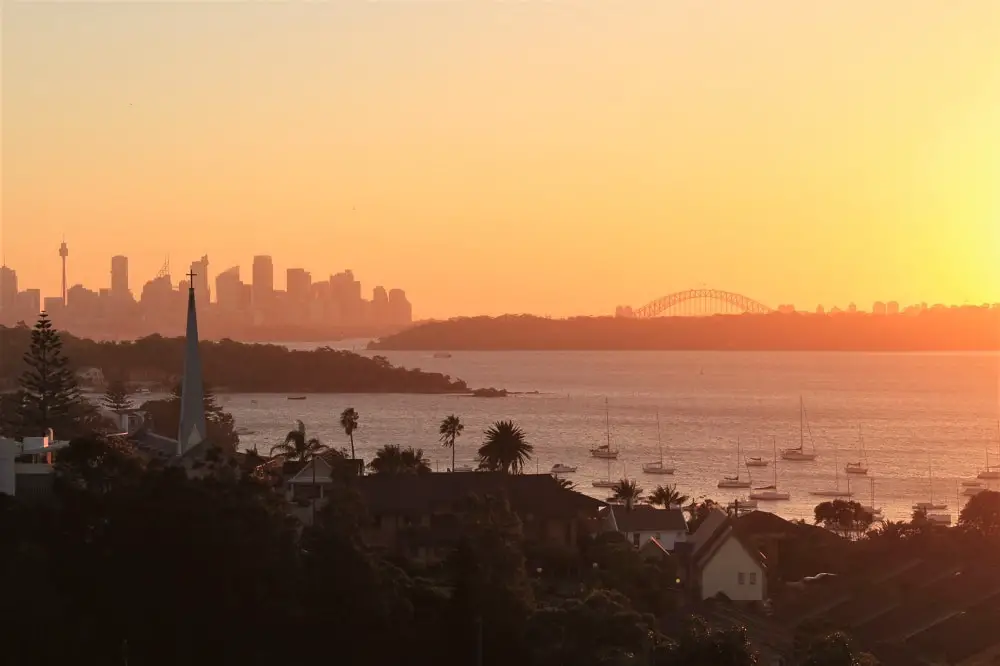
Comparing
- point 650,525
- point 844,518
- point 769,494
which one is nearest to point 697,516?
point 844,518

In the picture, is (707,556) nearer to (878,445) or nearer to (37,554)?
(37,554)

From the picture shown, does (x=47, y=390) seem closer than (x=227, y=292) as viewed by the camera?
Yes

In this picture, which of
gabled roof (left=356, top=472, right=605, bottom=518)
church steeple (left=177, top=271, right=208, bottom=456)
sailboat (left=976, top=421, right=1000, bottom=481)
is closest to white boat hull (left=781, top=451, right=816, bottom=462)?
sailboat (left=976, top=421, right=1000, bottom=481)

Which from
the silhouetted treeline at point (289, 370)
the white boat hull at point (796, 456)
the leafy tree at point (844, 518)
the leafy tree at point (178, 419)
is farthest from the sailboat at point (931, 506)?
the silhouetted treeline at point (289, 370)

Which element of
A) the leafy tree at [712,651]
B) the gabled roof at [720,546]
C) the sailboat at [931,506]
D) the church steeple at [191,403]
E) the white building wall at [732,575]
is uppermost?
the church steeple at [191,403]

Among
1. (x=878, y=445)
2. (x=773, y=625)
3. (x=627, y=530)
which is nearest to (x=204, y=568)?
(x=773, y=625)

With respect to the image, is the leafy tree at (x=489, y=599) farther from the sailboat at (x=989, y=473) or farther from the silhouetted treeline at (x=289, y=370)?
the silhouetted treeline at (x=289, y=370)

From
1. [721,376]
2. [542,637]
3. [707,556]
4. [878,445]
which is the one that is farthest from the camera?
[721,376]

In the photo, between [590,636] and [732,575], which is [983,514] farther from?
[590,636]
